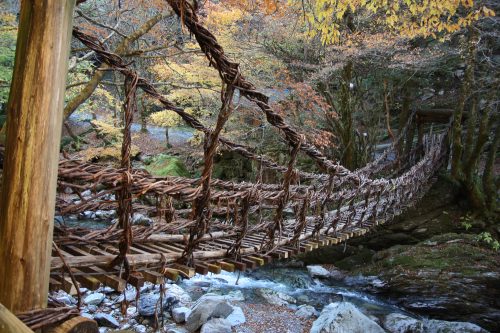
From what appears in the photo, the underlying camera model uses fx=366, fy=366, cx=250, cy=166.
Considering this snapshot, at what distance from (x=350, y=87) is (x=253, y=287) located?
Result: 4.65m

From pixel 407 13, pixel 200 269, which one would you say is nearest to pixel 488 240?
pixel 407 13

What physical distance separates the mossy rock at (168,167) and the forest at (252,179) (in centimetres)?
7

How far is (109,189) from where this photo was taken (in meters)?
1.20

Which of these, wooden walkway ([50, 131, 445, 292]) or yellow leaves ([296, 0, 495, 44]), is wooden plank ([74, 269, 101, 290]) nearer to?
wooden walkway ([50, 131, 445, 292])

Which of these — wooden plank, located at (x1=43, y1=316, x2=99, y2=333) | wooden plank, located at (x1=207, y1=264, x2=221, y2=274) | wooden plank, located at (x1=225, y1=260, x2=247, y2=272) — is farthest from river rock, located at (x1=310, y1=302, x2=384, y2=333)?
wooden plank, located at (x1=43, y1=316, x2=99, y2=333)

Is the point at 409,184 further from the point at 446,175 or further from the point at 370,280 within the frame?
the point at 446,175

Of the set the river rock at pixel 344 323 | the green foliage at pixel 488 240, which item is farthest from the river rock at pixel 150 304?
the green foliage at pixel 488 240

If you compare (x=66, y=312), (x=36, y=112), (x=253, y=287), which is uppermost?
(x=36, y=112)

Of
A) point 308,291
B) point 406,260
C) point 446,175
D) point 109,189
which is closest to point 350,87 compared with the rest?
point 446,175

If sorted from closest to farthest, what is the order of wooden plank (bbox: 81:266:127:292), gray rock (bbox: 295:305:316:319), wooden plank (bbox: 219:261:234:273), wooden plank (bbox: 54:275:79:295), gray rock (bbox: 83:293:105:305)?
wooden plank (bbox: 54:275:79:295) < wooden plank (bbox: 81:266:127:292) < wooden plank (bbox: 219:261:234:273) < gray rock (bbox: 83:293:105:305) < gray rock (bbox: 295:305:316:319)

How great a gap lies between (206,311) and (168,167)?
206 inches

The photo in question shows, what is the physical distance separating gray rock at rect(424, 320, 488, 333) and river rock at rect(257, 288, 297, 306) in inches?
71.2

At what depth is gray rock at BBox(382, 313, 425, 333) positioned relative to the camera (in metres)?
4.34

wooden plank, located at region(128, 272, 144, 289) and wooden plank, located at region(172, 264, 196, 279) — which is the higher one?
wooden plank, located at region(128, 272, 144, 289)
